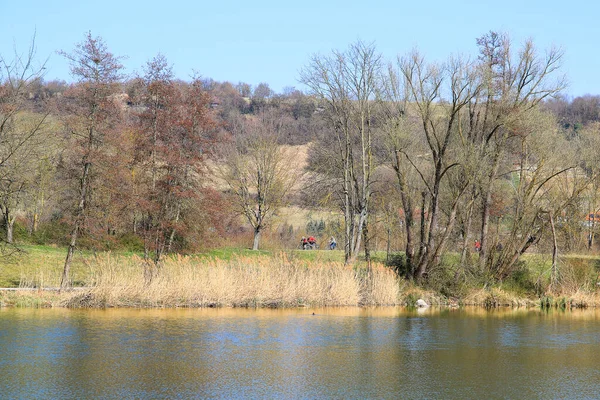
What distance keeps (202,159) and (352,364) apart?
21143 millimetres

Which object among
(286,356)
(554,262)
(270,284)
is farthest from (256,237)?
(286,356)

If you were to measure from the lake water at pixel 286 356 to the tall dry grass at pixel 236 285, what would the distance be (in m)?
1.31

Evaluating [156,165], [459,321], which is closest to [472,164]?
[459,321]

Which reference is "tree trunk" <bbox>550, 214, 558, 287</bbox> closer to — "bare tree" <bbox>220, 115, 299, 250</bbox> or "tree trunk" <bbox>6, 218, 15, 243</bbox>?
"bare tree" <bbox>220, 115, 299, 250</bbox>

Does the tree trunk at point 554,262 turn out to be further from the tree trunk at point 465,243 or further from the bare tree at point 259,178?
the bare tree at point 259,178

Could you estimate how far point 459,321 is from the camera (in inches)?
1103

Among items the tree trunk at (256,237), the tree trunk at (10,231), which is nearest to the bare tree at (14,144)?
the tree trunk at (10,231)

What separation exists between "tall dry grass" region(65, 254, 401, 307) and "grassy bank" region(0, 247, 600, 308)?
39 millimetres

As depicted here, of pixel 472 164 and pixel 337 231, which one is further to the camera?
pixel 337 231

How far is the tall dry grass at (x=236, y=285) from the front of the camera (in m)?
28.7

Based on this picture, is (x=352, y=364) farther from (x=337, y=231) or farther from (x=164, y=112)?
(x=337, y=231)

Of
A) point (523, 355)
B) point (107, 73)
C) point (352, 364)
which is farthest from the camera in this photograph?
point (107, 73)

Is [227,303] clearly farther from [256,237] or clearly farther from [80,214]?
[256,237]

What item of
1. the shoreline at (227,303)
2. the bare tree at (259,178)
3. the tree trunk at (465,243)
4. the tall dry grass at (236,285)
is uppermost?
the bare tree at (259,178)
